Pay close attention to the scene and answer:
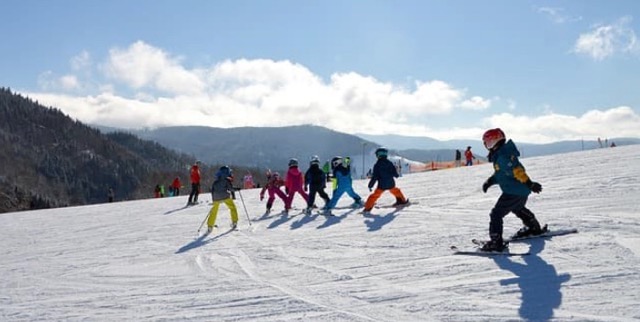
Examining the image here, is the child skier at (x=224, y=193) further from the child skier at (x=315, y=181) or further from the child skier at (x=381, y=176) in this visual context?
the child skier at (x=381, y=176)

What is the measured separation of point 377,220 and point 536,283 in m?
5.32

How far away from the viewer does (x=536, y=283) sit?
4.93 meters

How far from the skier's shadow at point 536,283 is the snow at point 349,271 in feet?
0.06

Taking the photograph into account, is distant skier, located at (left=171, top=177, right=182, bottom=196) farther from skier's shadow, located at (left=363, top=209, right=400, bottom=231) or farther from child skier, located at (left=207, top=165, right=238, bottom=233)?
skier's shadow, located at (left=363, top=209, right=400, bottom=231)

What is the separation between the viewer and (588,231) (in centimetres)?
696

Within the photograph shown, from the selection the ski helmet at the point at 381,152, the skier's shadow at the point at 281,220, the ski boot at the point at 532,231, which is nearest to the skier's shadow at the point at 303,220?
the skier's shadow at the point at 281,220

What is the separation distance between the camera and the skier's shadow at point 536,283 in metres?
4.23

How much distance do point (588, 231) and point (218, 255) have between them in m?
5.37

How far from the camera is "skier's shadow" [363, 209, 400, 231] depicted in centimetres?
934

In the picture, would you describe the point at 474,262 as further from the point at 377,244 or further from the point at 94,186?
the point at 94,186

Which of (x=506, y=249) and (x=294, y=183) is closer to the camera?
(x=506, y=249)

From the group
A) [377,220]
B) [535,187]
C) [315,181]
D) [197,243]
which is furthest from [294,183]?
[535,187]

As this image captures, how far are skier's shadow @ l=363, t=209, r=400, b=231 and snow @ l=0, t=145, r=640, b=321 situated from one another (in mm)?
28

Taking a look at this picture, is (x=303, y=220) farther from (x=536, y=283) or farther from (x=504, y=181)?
(x=536, y=283)
